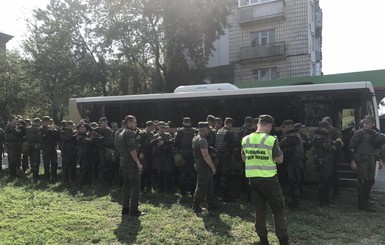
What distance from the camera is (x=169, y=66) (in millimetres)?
23281

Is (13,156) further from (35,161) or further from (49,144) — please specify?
(49,144)

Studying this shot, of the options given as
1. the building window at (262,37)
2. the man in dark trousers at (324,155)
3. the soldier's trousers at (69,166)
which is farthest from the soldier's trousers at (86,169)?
the building window at (262,37)

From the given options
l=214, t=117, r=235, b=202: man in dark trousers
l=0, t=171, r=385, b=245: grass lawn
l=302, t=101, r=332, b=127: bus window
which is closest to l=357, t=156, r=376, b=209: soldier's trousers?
l=0, t=171, r=385, b=245: grass lawn

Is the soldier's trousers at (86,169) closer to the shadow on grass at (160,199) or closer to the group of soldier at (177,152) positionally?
the group of soldier at (177,152)

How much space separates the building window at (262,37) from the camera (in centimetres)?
2509

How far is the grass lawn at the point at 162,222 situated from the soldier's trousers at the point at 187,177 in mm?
344

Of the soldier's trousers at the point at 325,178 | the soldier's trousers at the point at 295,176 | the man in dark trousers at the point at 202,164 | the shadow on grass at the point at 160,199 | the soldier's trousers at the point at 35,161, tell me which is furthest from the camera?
the soldier's trousers at the point at 35,161

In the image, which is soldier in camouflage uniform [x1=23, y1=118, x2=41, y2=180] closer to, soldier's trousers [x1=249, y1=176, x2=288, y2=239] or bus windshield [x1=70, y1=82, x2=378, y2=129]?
bus windshield [x1=70, y1=82, x2=378, y2=129]

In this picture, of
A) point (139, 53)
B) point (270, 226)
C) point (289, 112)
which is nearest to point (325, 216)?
point (270, 226)

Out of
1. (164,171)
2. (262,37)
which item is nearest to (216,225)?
(164,171)

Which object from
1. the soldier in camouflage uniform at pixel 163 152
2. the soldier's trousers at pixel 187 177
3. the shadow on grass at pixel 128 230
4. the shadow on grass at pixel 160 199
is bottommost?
the shadow on grass at pixel 160 199

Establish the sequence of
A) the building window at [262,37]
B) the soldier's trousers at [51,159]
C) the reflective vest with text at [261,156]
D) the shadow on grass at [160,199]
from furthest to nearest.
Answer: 1. the building window at [262,37]
2. the soldier's trousers at [51,159]
3. the shadow on grass at [160,199]
4. the reflective vest with text at [261,156]

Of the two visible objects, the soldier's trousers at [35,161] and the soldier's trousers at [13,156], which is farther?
the soldier's trousers at [13,156]

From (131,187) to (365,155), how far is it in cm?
469
